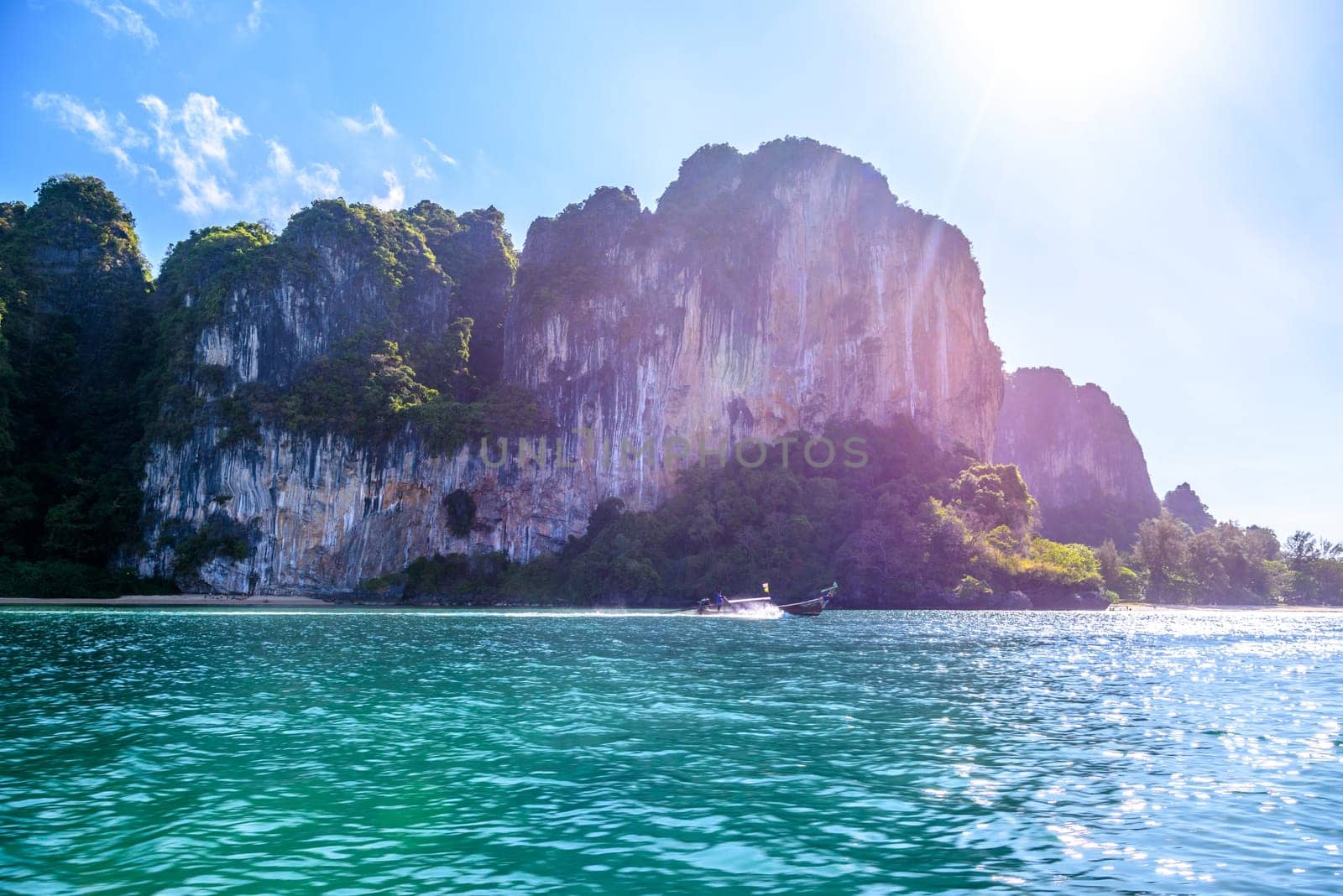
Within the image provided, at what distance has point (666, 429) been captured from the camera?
296ft

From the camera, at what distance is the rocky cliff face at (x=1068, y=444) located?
15188cm

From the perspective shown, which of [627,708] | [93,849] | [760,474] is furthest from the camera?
[760,474]

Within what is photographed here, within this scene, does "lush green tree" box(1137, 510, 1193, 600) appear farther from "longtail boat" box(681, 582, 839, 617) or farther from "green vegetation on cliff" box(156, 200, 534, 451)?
"green vegetation on cliff" box(156, 200, 534, 451)

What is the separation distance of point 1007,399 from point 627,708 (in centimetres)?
15656

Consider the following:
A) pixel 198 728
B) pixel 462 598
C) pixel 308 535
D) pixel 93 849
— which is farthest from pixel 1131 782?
pixel 308 535

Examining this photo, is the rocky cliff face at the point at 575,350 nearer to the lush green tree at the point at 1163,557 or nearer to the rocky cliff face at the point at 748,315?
the rocky cliff face at the point at 748,315

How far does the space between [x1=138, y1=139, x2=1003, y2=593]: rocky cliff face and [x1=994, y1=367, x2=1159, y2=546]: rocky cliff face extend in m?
48.6

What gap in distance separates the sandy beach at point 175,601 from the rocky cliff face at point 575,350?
221 centimetres

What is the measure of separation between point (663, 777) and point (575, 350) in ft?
272

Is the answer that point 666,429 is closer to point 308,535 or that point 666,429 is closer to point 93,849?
point 308,535

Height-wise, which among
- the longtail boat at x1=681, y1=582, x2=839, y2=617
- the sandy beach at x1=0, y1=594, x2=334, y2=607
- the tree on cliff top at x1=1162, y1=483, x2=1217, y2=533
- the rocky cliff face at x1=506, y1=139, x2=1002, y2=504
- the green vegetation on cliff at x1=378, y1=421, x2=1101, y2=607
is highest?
the rocky cliff face at x1=506, y1=139, x2=1002, y2=504

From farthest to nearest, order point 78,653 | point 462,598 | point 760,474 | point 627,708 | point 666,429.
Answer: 1. point 666,429
2. point 760,474
3. point 462,598
4. point 78,653
5. point 627,708

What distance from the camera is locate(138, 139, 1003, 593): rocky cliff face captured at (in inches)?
3076

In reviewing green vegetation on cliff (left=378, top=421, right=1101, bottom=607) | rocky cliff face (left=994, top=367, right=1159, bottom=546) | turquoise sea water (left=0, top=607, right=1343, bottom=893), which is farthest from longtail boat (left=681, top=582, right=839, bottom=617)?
rocky cliff face (left=994, top=367, right=1159, bottom=546)
